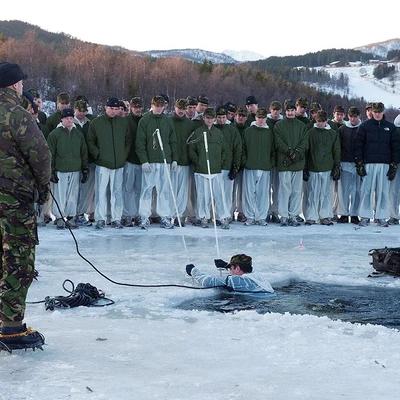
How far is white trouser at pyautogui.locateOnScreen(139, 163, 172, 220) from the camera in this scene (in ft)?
40.0

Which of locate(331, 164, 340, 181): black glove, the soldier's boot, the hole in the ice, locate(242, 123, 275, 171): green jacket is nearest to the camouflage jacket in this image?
the soldier's boot

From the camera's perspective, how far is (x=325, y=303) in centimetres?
741

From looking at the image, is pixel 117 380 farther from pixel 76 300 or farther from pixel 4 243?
pixel 76 300

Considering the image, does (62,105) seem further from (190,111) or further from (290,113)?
(290,113)

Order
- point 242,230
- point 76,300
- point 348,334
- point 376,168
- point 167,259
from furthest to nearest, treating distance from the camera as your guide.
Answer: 1. point 376,168
2. point 242,230
3. point 167,259
4. point 76,300
5. point 348,334

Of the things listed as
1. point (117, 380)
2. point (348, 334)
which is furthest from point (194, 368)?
point (348, 334)

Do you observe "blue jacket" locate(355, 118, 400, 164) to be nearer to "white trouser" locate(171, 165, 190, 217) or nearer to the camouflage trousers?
"white trouser" locate(171, 165, 190, 217)

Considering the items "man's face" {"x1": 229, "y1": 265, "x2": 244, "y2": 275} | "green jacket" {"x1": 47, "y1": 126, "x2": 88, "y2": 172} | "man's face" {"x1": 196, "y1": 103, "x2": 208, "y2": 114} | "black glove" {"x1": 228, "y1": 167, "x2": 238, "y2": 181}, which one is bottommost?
"man's face" {"x1": 229, "y1": 265, "x2": 244, "y2": 275}

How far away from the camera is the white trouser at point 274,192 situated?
13.2m

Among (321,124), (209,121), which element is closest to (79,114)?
(209,121)

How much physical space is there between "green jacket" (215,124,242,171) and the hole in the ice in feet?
15.8

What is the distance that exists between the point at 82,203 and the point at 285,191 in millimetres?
3647

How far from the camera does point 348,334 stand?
233 inches

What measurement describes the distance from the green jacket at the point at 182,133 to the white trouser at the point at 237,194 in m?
1.19
